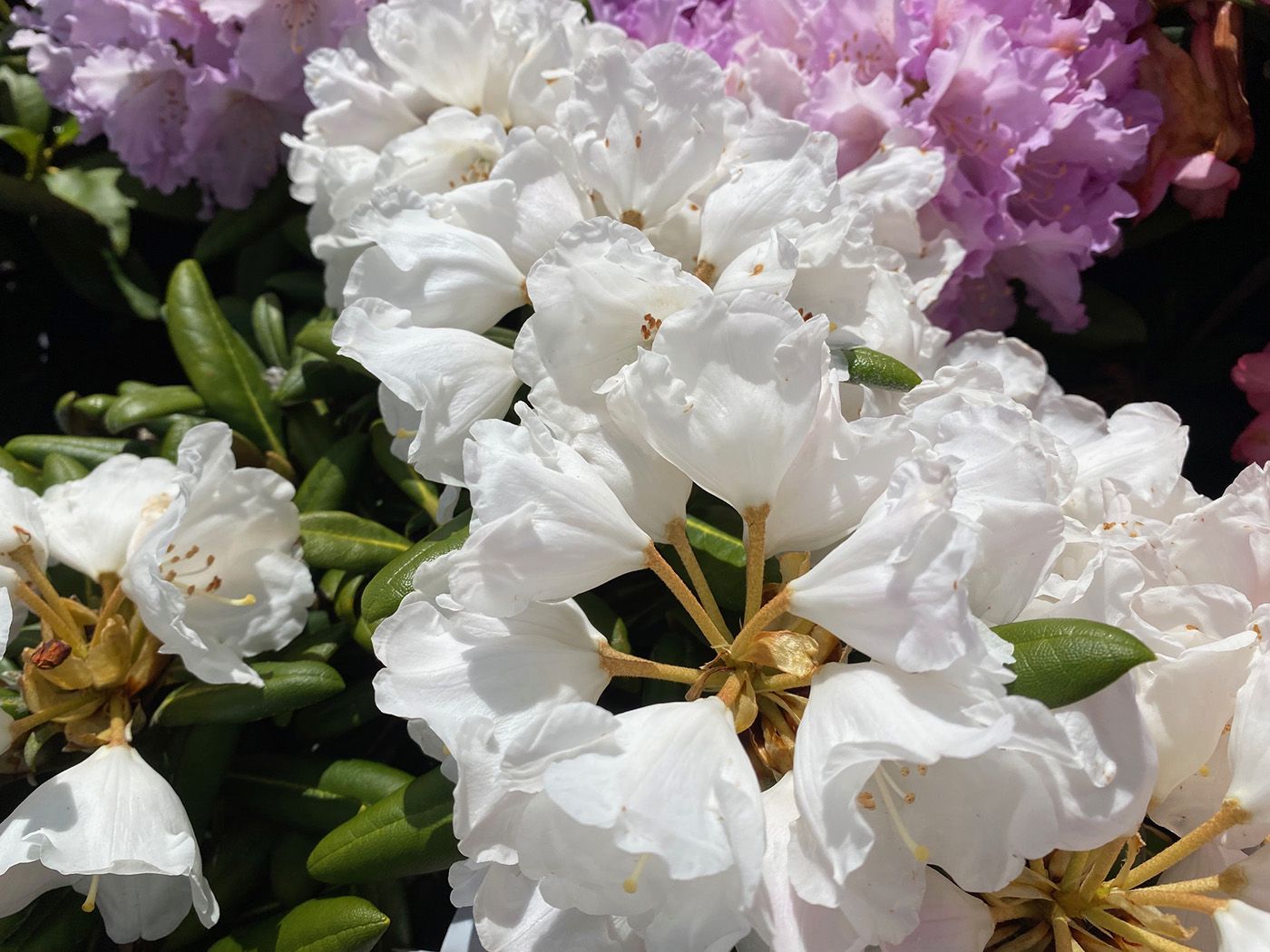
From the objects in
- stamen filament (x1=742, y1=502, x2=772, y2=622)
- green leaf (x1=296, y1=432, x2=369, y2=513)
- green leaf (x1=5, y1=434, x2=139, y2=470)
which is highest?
stamen filament (x1=742, y1=502, x2=772, y2=622)

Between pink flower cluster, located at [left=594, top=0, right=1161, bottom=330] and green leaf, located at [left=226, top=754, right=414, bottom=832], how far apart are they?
74 cm

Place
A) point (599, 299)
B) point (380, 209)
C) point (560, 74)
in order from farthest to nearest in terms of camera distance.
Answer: point (560, 74) < point (380, 209) < point (599, 299)

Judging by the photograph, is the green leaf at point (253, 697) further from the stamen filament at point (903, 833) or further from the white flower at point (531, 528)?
the stamen filament at point (903, 833)

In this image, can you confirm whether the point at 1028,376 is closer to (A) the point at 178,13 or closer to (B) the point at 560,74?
(B) the point at 560,74

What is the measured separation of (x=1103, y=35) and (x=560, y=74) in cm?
58

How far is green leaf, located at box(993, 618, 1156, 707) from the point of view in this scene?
0.58 metres

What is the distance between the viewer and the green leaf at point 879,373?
0.78m

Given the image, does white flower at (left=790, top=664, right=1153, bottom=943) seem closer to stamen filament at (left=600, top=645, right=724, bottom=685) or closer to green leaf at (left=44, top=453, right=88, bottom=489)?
stamen filament at (left=600, top=645, right=724, bottom=685)

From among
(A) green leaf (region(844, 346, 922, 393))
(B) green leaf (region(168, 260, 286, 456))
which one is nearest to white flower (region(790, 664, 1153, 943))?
(A) green leaf (region(844, 346, 922, 393))

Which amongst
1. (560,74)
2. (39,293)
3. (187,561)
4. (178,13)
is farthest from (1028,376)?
(39,293)

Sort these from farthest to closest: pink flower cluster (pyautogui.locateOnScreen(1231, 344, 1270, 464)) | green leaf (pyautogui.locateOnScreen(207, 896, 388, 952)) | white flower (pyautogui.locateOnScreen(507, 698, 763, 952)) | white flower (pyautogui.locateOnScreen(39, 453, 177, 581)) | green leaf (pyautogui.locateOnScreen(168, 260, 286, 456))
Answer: green leaf (pyautogui.locateOnScreen(168, 260, 286, 456)), pink flower cluster (pyautogui.locateOnScreen(1231, 344, 1270, 464)), white flower (pyautogui.locateOnScreen(39, 453, 177, 581)), green leaf (pyautogui.locateOnScreen(207, 896, 388, 952)), white flower (pyautogui.locateOnScreen(507, 698, 763, 952))

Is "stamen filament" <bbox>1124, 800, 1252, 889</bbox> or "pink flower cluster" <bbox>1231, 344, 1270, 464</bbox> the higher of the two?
"pink flower cluster" <bbox>1231, 344, 1270, 464</bbox>

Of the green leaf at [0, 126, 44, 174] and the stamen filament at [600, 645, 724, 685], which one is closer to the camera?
the stamen filament at [600, 645, 724, 685]

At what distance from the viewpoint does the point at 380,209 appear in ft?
2.76
